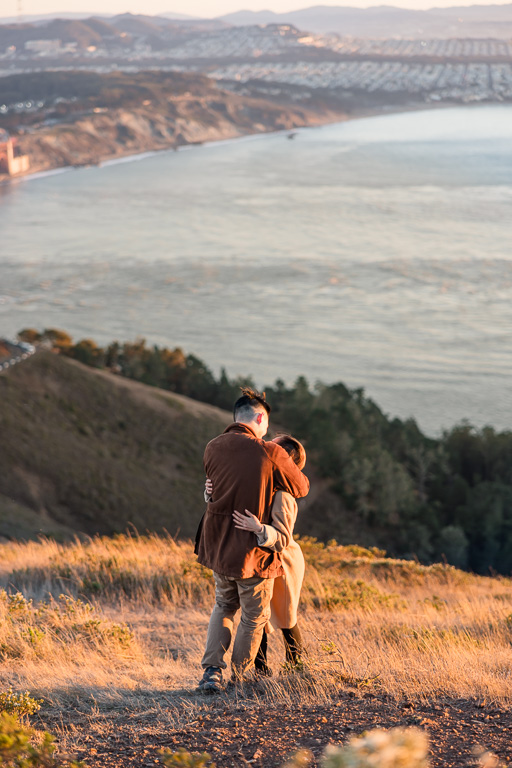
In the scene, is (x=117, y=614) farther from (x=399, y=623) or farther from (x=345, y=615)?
(x=399, y=623)

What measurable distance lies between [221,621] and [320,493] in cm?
2584

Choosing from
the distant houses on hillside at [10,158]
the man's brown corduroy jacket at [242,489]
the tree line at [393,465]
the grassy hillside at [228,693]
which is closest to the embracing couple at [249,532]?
the man's brown corduroy jacket at [242,489]

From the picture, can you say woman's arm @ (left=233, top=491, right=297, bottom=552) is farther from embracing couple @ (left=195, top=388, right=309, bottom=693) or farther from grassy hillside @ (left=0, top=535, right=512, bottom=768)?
grassy hillside @ (left=0, top=535, right=512, bottom=768)

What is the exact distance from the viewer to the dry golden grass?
4234mm

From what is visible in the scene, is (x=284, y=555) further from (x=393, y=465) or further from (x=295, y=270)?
(x=295, y=270)

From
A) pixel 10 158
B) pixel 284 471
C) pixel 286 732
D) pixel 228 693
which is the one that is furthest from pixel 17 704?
pixel 10 158

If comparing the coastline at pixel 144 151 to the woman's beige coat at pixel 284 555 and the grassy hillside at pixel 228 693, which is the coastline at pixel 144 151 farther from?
the woman's beige coat at pixel 284 555

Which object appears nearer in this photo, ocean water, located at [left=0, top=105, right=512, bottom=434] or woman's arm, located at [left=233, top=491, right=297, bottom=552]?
woman's arm, located at [left=233, top=491, right=297, bottom=552]

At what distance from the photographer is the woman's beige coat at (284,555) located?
13.5ft

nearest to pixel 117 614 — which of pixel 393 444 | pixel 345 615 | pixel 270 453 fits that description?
pixel 345 615

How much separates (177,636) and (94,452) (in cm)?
2218

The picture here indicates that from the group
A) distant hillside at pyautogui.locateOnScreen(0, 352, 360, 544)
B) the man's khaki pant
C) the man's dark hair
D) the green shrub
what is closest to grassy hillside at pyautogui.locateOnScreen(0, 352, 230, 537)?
distant hillside at pyautogui.locateOnScreen(0, 352, 360, 544)

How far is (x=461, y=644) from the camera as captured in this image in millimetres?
5410

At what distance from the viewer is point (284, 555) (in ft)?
14.1
